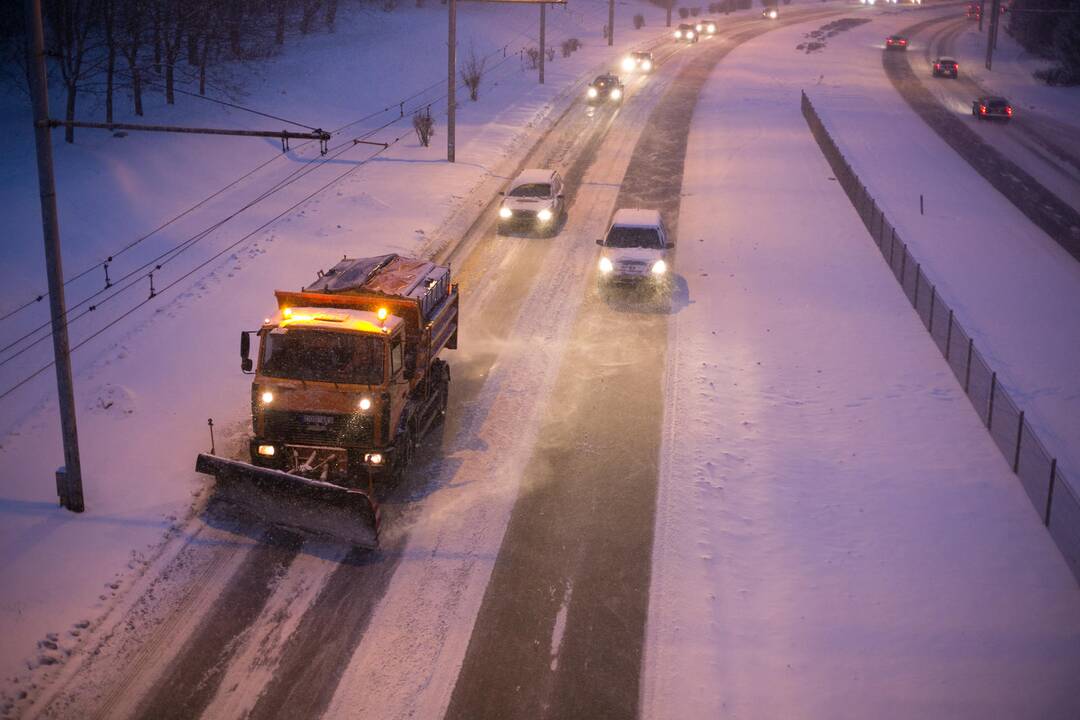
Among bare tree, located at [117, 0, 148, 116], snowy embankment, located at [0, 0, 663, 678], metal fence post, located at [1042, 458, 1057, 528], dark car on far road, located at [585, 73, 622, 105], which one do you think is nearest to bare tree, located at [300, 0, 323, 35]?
snowy embankment, located at [0, 0, 663, 678]

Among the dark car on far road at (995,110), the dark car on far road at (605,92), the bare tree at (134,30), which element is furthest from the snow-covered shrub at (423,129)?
the dark car on far road at (995,110)

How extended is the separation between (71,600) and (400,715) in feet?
16.0

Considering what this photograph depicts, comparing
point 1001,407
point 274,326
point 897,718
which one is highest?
point 274,326

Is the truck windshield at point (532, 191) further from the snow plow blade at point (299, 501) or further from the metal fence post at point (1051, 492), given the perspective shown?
the metal fence post at point (1051, 492)

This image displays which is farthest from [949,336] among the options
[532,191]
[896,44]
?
[896,44]

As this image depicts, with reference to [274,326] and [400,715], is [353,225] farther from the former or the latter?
[400,715]

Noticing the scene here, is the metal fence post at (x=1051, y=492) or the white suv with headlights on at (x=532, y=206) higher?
the white suv with headlights on at (x=532, y=206)

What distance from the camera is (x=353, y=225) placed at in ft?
94.5

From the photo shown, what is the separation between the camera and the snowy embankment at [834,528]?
10.8 meters

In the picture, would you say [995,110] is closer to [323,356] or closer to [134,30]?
[134,30]

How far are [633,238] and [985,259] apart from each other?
12.1 metres

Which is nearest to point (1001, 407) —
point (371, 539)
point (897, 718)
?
point (897, 718)

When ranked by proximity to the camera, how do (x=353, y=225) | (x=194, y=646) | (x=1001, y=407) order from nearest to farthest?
1. (x=194, y=646)
2. (x=1001, y=407)
3. (x=353, y=225)

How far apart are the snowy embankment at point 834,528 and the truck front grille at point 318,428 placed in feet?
15.3
